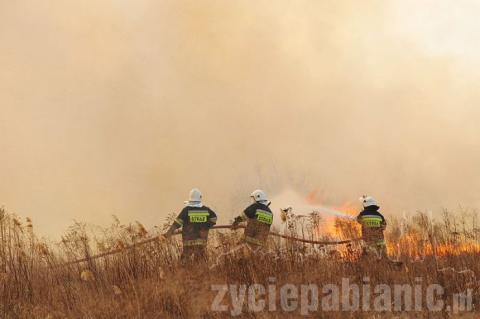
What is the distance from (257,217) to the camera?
1123 cm

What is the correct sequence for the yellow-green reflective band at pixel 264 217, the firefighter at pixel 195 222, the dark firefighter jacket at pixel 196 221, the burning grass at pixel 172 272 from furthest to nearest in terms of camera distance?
the dark firefighter jacket at pixel 196 221 < the yellow-green reflective band at pixel 264 217 < the firefighter at pixel 195 222 < the burning grass at pixel 172 272

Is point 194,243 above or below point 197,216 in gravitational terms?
below

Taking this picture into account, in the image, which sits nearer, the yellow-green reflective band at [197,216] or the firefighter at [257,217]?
the firefighter at [257,217]

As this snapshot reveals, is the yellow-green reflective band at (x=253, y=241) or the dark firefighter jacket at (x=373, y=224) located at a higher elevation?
the dark firefighter jacket at (x=373, y=224)

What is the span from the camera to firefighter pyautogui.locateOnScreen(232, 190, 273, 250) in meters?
11.0

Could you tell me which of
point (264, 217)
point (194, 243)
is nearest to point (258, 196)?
point (264, 217)

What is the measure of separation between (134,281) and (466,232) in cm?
631

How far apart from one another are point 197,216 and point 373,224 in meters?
4.04

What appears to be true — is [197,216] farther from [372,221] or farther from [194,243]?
[372,221]

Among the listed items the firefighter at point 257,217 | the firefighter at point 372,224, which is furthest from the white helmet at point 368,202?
the firefighter at point 257,217

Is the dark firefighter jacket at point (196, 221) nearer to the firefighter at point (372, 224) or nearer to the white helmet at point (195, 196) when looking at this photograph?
the white helmet at point (195, 196)

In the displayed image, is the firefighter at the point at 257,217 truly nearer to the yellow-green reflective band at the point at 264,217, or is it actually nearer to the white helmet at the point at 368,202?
the yellow-green reflective band at the point at 264,217

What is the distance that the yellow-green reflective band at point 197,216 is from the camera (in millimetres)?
11727

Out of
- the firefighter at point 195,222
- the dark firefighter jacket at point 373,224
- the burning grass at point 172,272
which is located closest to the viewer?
the burning grass at point 172,272
